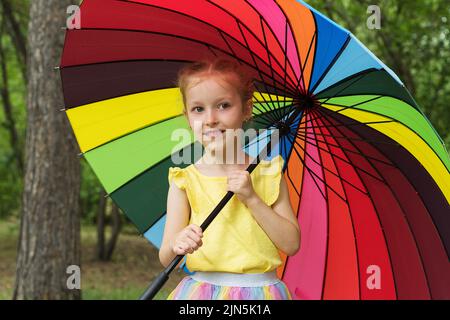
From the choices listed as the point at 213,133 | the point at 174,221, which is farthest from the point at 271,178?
the point at 174,221

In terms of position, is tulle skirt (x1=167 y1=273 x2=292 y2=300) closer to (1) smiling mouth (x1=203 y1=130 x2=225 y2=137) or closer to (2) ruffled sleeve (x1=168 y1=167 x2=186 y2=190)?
(2) ruffled sleeve (x1=168 y1=167 x2=186 y2=190)

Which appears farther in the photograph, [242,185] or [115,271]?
[115,271]

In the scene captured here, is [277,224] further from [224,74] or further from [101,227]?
[101,227]

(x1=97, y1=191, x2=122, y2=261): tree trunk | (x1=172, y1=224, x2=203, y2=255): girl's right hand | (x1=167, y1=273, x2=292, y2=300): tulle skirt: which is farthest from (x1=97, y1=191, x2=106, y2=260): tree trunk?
(x1=172, y1=224, x2=203, y2=255): girl's right hand

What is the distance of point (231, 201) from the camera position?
9.00 ft

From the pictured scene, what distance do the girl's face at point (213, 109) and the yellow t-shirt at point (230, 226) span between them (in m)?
0.19

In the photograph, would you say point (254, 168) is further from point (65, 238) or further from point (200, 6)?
point (65, 238)

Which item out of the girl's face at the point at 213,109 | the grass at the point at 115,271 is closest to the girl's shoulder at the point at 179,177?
the girl's face at the point at 213,109

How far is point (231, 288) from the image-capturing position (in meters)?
2.65

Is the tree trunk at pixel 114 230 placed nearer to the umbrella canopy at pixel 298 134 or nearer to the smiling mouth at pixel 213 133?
the umbrella canopy at pixel 298 134

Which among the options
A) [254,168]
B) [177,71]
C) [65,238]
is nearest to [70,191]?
[65,238]

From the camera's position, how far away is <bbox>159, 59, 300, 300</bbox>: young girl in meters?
2.65

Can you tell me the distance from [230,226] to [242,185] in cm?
19

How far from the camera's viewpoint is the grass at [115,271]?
9055mm
